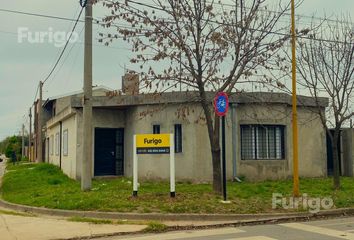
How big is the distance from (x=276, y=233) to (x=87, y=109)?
325 inches

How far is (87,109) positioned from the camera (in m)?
15.3

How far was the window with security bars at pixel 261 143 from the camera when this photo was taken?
19.0 meters

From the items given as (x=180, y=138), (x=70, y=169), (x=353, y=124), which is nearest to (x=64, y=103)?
(x=70, y=169)

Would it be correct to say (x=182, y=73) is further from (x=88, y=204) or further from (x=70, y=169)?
(x=70, y=169)

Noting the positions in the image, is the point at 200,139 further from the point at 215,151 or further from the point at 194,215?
the point at 194,215

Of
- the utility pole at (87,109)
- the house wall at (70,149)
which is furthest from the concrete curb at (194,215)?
the house wall at (70,149)

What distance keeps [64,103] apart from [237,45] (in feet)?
81.2

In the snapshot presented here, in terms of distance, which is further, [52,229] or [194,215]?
[194,215]

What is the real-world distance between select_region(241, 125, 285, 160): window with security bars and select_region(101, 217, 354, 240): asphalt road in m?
8.21

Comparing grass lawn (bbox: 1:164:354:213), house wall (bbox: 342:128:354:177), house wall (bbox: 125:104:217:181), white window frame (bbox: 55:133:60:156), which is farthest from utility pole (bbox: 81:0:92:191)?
house wall (bbox: 342:128:354:177)

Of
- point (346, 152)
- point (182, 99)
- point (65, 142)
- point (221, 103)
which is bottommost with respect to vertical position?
point (346, 152)

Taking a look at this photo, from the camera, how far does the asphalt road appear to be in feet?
29.7

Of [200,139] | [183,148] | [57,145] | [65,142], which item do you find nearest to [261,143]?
[200,139]

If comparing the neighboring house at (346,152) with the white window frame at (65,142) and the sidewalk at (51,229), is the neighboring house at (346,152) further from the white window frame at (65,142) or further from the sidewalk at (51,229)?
the sidewalk at (51,229)
